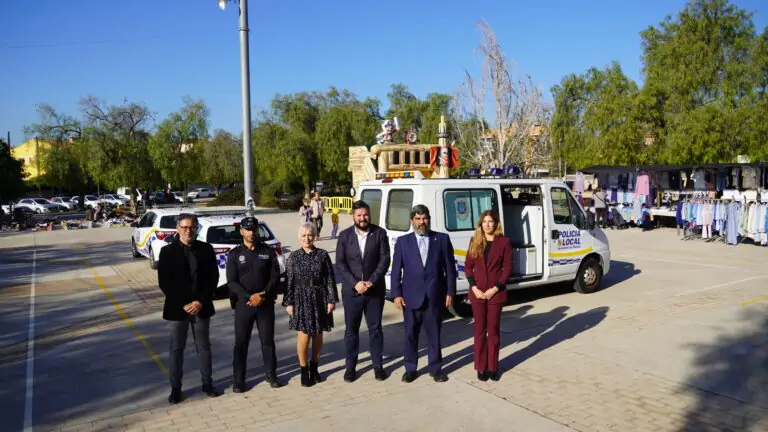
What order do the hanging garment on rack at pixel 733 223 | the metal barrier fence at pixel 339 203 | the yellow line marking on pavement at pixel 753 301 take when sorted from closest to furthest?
the yellow line marking on pavement at pixel 753 301, the hanging garment on rack at pixel 733 223, the metal barrier fence at pixel 339 203

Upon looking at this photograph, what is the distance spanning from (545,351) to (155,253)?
9748 mm

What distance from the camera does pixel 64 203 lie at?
52.1 meters

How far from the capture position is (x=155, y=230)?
1388cm

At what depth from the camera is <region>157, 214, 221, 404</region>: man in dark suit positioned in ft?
17.7

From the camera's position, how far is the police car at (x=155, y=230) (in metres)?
13.2

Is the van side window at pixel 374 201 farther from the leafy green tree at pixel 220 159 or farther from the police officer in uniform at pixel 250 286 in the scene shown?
the leafy green tree at pixel 220 159

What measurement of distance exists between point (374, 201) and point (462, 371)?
11.4 ft

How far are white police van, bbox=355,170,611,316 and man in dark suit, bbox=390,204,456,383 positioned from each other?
7.12ft

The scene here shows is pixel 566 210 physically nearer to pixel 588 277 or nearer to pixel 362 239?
pixel 588 277

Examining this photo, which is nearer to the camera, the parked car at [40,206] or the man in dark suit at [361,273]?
the man in dark suit at [361,273]

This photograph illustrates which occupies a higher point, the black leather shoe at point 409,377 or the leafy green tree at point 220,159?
the leafy green tree at point 220,159

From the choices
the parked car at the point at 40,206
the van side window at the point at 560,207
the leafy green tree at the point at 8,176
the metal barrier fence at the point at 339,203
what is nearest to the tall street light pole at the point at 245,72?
the van side window at the point at 560,207

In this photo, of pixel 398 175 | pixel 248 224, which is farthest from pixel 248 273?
pixel 398 175

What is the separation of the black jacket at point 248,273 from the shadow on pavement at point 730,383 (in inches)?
154
